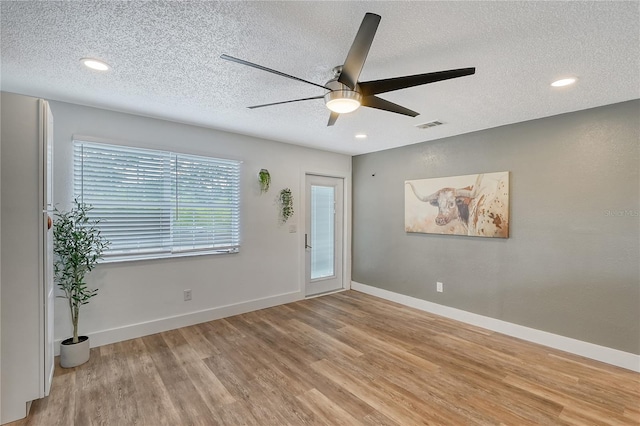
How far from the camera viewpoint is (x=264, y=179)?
4.22m

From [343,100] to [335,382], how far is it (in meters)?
2.25

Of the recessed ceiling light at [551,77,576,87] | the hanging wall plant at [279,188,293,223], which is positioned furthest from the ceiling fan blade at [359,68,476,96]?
the hanging wall plant at [279,188,293,223]

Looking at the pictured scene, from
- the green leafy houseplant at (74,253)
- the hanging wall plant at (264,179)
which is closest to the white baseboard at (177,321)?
the green leafy houseplant at (74,253)

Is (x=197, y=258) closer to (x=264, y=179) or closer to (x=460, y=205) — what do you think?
(x=264, y=179)

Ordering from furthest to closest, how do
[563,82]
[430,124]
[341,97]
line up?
1. [430,124]
2. [563,82]
3. [341,97]

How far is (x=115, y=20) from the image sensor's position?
1.66 meters

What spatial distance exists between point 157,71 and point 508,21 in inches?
95.1

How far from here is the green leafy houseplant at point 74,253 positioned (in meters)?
2.68

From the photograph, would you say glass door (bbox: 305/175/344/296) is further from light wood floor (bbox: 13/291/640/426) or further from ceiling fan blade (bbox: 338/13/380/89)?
ceiling fan blade (bbox: 338/13/380/89)

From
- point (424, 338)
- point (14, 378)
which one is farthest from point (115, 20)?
point (424, 338)

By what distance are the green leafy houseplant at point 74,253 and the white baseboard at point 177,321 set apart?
0.35 m

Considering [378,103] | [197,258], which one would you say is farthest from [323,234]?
[378,103]

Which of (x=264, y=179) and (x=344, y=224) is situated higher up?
(x=264, y=179)

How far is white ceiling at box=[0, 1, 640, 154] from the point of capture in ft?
5.19
